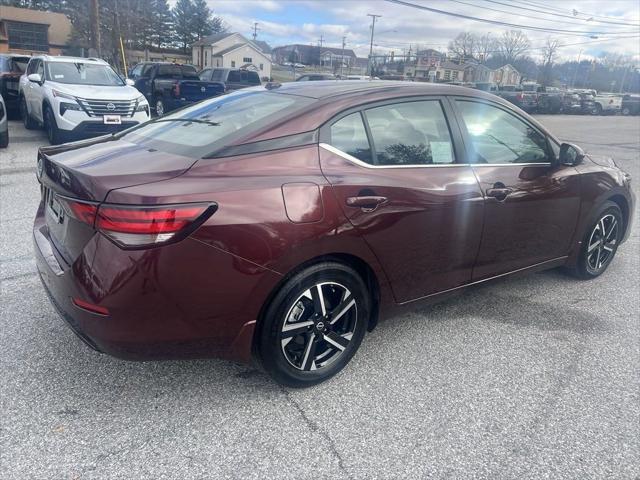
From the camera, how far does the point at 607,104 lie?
38.6 metres

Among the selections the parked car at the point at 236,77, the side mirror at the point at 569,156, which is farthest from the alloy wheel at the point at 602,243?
the parked car at the point at 236,77

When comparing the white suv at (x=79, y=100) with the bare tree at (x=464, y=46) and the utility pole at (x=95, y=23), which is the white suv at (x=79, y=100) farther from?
the bare tree at (x=464, y=46)

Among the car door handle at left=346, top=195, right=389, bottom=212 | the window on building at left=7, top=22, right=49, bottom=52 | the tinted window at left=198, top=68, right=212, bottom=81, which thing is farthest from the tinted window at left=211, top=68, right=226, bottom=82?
Answer: the window on building at left=7, top=22, right=49, bottom=52

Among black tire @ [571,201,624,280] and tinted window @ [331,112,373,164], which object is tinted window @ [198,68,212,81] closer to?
black tire @ [571,201,624,280]

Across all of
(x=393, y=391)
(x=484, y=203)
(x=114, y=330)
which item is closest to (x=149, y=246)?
(x=114, y=330)

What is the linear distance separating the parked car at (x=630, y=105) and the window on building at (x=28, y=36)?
170 feet

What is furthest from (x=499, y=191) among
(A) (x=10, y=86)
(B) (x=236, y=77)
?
(B) (x=236, y=77)

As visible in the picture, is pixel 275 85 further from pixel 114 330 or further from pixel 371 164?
pixel 114 330

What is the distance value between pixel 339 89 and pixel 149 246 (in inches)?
64.2

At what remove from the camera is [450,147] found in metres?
3.31

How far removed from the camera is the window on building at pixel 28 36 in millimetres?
47594

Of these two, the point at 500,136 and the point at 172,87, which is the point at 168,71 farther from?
the point at 500,136

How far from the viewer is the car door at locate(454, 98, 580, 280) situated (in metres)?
3.46

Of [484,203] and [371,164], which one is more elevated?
[371,164]
